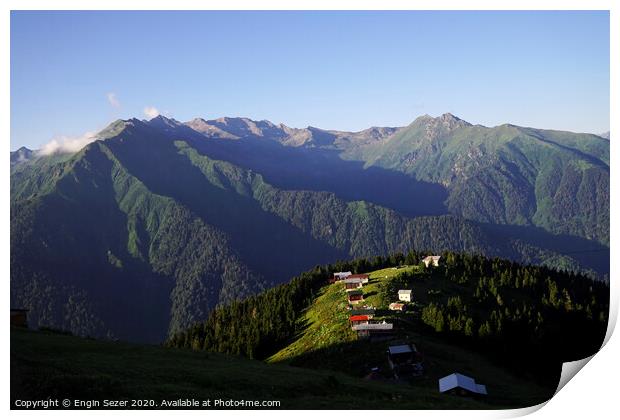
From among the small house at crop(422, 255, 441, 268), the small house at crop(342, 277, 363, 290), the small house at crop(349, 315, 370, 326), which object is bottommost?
the small house at crop(349, 315, 370, 326)

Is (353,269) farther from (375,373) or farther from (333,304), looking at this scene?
(375,373)

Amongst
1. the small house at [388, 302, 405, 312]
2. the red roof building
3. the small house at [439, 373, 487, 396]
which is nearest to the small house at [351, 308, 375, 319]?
the red roof building

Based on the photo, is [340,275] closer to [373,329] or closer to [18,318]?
[373,329]

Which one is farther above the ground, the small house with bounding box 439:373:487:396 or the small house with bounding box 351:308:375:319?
the small house with bounding box 351:308:375:319

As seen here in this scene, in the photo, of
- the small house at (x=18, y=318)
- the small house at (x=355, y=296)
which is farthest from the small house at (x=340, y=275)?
the small house at (x=18, y=318)

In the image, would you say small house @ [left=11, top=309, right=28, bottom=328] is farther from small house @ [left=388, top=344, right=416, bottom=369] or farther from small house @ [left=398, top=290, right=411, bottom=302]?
small house @ [left=398, top=290, right=411, bottom=302]

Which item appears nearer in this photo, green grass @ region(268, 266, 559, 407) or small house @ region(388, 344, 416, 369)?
green grass @ region(268, 266, 559, 407)

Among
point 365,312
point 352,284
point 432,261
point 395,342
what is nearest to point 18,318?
point 365,312
